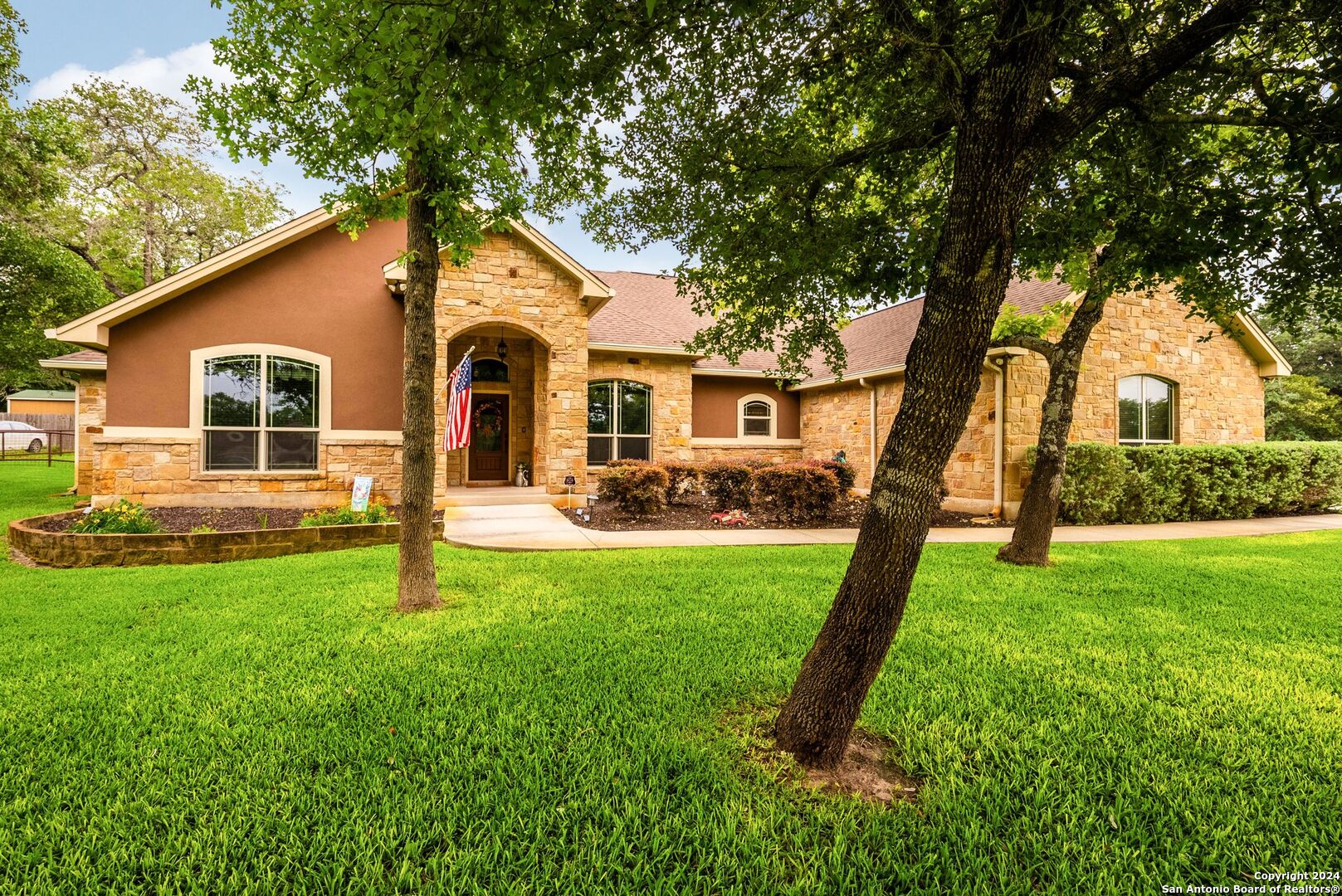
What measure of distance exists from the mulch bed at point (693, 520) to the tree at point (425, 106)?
462cm

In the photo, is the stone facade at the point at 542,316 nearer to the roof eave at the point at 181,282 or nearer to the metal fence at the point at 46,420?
the roof eave at the point at 181,282

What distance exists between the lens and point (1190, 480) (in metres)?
10.9

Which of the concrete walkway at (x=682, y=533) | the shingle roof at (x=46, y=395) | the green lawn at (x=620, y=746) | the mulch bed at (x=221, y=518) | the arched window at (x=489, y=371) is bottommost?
the green lawn at (x=620, y=746)

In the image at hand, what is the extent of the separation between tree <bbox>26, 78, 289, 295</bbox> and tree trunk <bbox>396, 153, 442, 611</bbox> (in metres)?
22.4

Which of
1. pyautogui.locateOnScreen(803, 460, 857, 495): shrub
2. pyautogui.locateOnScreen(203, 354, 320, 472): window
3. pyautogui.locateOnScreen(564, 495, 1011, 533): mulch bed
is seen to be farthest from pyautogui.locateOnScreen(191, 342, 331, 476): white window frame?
pyautogui.locateOnScreen(803, 460, 857, 495): shrub

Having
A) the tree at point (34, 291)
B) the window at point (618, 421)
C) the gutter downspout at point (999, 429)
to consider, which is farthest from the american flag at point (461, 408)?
the tree at point (34, 291)

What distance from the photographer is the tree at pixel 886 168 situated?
2281mm

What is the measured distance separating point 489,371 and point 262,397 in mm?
4682

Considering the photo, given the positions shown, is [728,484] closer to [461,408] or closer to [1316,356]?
[461,408]

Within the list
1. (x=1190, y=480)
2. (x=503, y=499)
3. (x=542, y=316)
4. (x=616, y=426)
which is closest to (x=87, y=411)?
(x=503, y=499)

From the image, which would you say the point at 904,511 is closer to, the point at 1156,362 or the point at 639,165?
the point at 639,165

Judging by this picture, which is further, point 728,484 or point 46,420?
point 46,420

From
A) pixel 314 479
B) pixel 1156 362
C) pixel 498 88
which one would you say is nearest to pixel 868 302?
pixel 498 88

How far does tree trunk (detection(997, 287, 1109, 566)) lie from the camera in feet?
21.6
